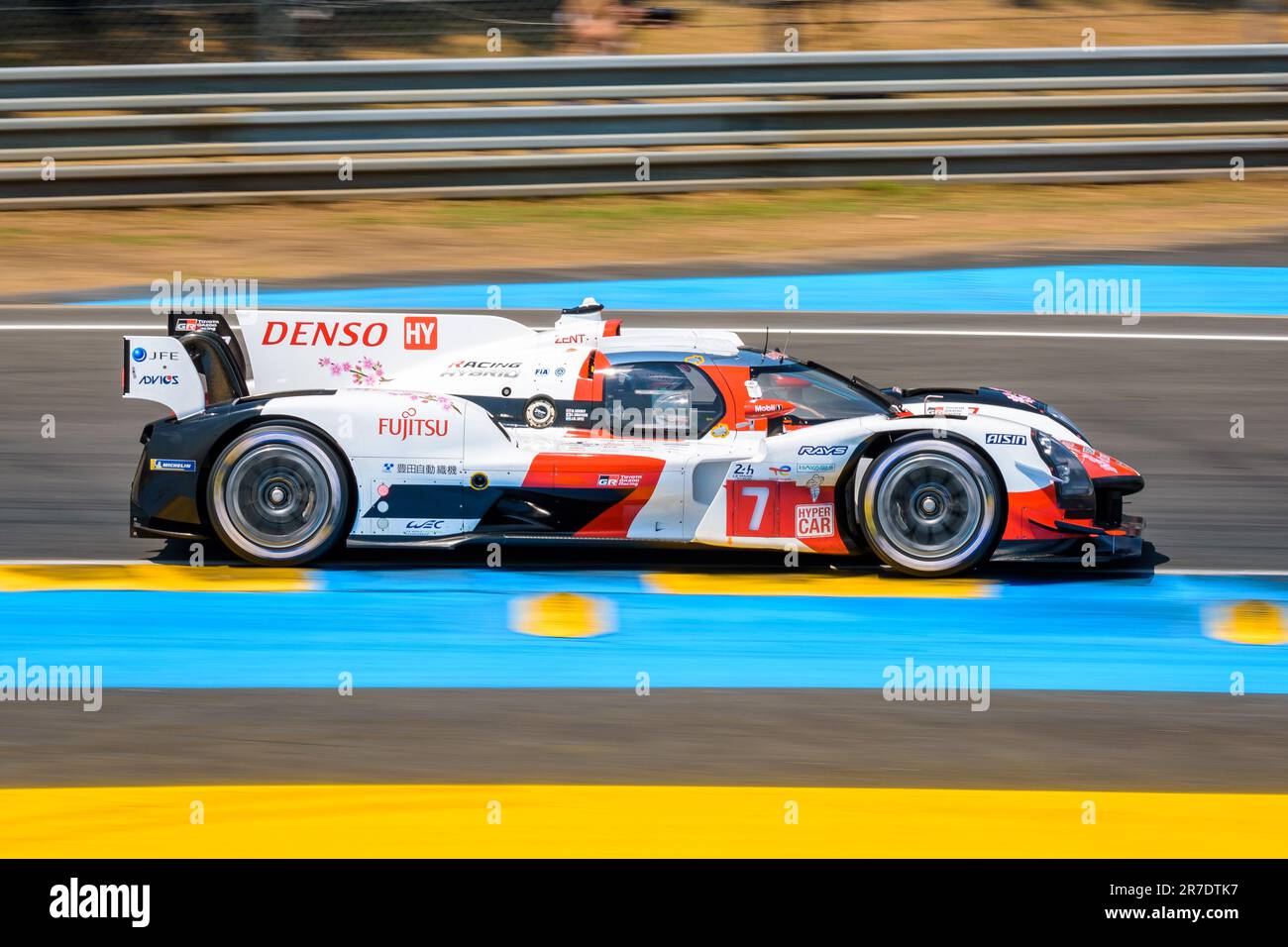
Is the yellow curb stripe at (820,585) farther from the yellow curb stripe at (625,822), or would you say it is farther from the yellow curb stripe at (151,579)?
the yellow curb stripe at (625,822)

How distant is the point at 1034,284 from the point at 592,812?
27.9 feet

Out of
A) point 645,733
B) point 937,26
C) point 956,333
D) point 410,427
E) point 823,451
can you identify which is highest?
point 937,26

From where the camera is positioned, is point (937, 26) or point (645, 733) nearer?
point (645, 733)

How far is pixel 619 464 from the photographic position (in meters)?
7.12

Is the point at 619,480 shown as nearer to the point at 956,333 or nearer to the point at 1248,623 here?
the point at 1248,623

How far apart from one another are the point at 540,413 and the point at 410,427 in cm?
61

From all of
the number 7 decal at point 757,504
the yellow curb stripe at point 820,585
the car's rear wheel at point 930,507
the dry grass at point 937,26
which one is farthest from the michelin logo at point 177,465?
the dry grass at point 937,26

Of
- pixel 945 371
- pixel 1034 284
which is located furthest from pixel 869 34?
pixel 945 371

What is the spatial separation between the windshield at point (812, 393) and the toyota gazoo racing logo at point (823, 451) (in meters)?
0.20

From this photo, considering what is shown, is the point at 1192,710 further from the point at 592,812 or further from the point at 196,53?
the point at 196,53

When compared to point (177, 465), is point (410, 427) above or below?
above

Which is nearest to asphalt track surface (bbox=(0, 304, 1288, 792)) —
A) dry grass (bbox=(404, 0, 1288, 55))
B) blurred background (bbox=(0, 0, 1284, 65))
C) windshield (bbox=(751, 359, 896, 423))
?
windshield (bbox=(751, 359, 896, 423))

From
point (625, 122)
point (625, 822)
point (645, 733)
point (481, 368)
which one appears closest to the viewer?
point (625, 822)

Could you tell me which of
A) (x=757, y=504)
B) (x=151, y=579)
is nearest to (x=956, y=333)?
(x=757, y=504)
